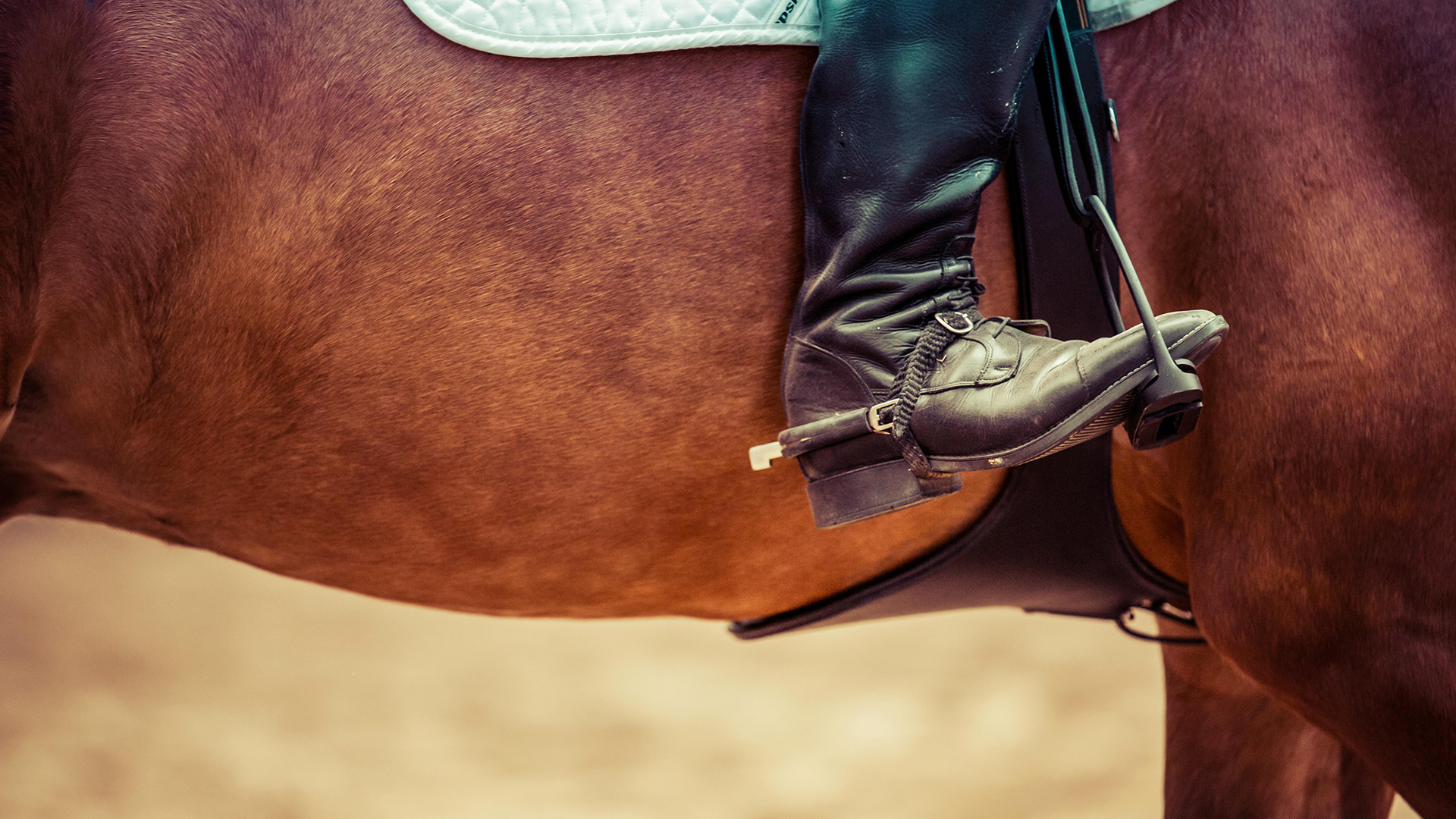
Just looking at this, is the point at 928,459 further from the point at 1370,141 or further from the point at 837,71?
the point at 1370,141

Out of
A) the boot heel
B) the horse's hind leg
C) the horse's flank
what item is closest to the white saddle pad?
the horse's flank

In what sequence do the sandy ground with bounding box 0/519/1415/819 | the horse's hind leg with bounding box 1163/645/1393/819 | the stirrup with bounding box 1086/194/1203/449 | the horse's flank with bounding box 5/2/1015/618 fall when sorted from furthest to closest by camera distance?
the sandy ground with bounding box 0/519/1415/819 < the horse's hind leg with bounding box 1163/645/1393/819 < the horse's flank with bounding box 5/2/1015/618 < the stirrup with bounding box 1086/194/1203/449

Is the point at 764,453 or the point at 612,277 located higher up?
the point at 612,277

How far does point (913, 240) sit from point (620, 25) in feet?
0.95

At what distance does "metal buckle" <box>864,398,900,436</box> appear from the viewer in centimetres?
79

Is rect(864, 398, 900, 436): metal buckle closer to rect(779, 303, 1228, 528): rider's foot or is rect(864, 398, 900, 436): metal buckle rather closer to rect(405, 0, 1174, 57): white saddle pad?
rect(779, 303, 1228, 528): rider's foot

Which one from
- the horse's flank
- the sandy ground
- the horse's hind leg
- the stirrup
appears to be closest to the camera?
the stirrup

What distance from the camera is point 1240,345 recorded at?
814mm

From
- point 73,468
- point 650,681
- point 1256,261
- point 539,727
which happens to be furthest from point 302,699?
point 1256,261

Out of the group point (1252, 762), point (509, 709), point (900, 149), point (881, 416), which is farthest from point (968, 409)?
point (509, 709)

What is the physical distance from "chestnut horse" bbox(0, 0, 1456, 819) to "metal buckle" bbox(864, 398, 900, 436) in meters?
0.10

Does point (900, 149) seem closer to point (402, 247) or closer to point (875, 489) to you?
point (875, 489)

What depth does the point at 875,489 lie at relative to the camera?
32.2 inches

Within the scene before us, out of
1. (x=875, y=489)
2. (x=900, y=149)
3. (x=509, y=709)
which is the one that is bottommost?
(x=509, y=709)
